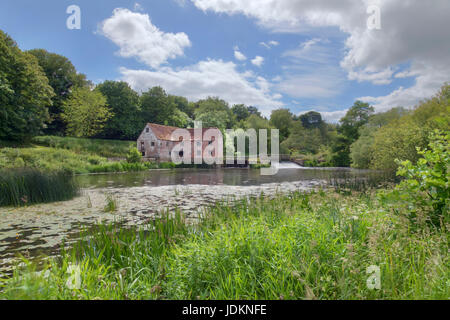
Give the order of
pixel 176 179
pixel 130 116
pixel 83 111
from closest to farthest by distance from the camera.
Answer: pixel 176 179
pixel 83 111
pixel 130 116

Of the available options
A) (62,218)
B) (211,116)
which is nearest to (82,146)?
(211,116)

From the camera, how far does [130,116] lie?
44.0 metres

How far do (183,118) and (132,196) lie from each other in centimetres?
4089

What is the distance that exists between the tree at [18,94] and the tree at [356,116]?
138 feet

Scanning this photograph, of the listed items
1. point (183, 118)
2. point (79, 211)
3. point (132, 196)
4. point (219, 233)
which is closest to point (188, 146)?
point (183, 118)

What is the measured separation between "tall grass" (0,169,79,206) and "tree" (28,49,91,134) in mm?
34918

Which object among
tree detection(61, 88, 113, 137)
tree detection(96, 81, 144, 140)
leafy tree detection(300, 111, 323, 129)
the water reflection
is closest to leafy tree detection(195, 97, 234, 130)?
tree detection(96, 81, 144, 140)

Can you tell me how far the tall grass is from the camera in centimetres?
852

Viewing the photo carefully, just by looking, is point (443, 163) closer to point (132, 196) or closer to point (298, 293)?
point (298, 293)

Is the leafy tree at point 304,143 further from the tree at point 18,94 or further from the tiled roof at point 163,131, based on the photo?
the tree at point 18,94

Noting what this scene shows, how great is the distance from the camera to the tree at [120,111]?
140ft

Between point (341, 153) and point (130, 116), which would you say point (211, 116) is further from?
point (341, 153)

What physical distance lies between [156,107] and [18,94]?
2217cm

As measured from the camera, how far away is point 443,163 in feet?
11.3
